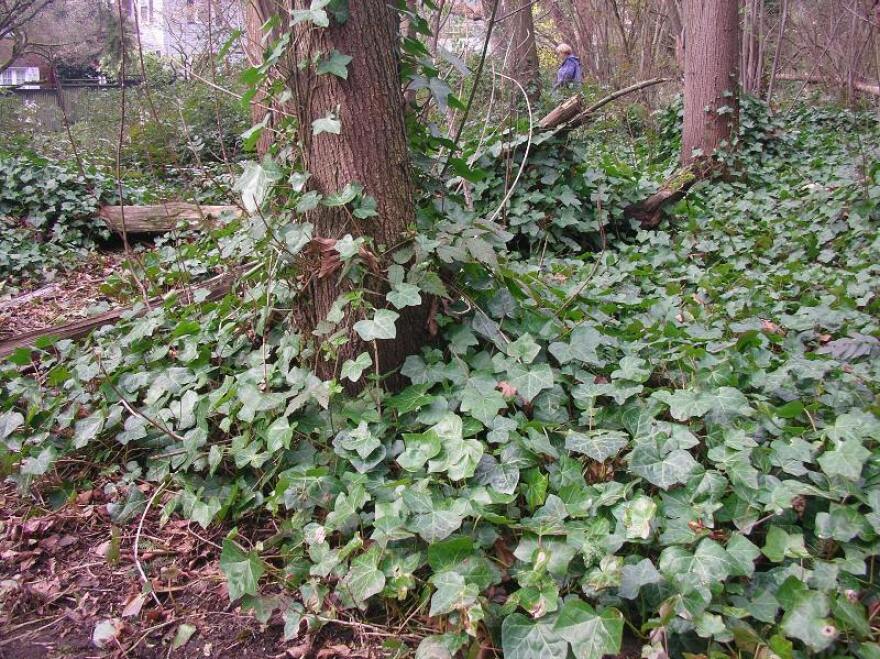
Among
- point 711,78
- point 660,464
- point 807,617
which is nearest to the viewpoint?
point 807,617

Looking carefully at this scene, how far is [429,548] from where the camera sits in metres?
1.76

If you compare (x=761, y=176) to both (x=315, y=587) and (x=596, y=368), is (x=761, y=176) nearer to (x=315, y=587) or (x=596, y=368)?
(x=596, y=368)

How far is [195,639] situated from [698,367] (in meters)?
1.99

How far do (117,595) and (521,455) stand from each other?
4.80 feet

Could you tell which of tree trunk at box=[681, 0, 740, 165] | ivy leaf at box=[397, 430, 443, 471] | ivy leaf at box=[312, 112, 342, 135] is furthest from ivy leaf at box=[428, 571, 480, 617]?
tree trunk at box=[681, 0, 740, 165]

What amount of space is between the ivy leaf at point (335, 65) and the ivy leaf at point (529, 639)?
1.85m

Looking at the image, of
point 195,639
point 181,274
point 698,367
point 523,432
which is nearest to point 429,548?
point 523,432

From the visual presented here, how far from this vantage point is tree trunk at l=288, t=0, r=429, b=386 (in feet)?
7.34

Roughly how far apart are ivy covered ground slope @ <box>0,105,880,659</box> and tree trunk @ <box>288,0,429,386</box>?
0.38 ft

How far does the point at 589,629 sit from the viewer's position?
1578 millimetres

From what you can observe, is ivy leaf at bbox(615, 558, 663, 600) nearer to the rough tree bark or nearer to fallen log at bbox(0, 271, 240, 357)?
fallen log at bbox(0, 271, 240, 357)

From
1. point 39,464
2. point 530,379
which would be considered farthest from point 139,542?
point 530,379

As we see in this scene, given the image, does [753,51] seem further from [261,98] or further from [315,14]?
[315,14]

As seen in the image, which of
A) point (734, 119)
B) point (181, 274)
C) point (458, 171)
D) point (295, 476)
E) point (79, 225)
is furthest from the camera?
point (734, 119)
